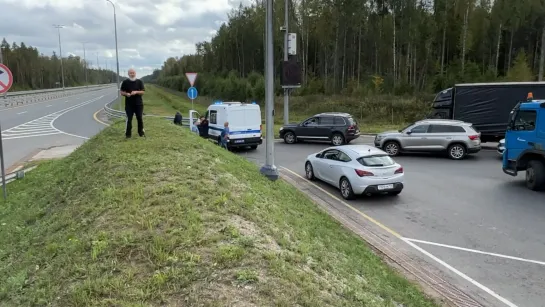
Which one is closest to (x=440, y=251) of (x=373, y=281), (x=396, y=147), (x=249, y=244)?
(x=373, y=281)

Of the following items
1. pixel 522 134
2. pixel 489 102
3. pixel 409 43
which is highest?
pixel 409 43

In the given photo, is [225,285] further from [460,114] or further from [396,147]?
[460,114]

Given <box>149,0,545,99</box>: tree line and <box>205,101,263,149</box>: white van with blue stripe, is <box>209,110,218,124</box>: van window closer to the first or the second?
<box>205,101,263,149</box>: white van with blue stripe

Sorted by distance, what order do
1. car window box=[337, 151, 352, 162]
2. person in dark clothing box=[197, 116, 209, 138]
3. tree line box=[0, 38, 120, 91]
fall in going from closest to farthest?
car window box=[337, 151, 352, 162], person in dark clothing box=[197, 116, 209, 138], tree line box=[0, 38, 120, 91]

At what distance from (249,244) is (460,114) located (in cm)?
1877

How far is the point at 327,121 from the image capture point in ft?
71.9

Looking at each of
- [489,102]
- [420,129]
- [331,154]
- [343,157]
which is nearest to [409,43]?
[489,102]

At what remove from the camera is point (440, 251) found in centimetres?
753

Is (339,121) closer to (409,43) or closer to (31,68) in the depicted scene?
(409,43)

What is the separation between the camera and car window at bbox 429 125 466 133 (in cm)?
1744

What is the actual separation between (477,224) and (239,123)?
12.1 metres

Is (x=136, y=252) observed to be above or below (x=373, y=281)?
above

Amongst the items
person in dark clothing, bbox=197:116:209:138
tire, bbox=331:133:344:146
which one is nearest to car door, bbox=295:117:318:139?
tire, bbox=331:133:344:146

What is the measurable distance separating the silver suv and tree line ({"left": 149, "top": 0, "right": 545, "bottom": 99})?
21287 mm
